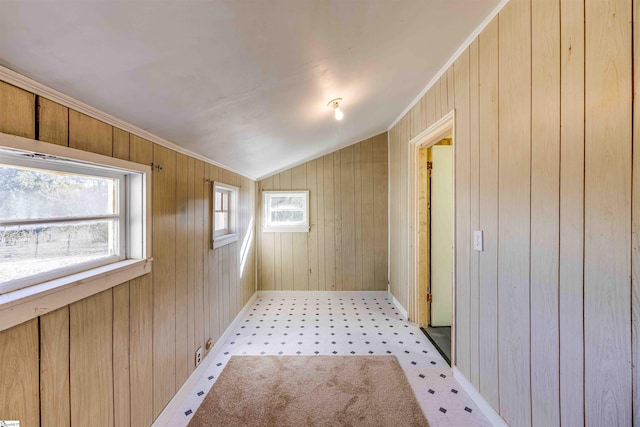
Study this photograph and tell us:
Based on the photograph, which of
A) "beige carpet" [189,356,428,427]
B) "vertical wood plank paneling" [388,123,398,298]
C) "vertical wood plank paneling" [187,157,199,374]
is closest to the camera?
"beige carpet" [189,356,428,427]

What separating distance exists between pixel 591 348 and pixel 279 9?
1.87 meters

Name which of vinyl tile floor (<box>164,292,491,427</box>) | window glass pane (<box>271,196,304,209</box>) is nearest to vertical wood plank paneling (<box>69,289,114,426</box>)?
vinyl tile floor (<box>164,292,491,427</box>)

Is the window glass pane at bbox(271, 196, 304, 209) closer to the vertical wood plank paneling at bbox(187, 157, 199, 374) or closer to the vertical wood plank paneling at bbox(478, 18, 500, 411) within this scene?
the vertical wood plank paneling at bbox(187, 157, 199, 374)

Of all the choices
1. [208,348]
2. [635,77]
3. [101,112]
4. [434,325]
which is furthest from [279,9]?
[434,325]

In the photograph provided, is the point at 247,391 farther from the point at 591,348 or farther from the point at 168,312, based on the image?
the point at 591,348

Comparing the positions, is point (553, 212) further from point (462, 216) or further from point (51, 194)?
point (51, 194)

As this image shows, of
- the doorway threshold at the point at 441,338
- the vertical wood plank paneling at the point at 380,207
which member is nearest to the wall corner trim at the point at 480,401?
the doorway threshold at the point at 441,338

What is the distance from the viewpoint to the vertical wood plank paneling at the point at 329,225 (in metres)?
3.83

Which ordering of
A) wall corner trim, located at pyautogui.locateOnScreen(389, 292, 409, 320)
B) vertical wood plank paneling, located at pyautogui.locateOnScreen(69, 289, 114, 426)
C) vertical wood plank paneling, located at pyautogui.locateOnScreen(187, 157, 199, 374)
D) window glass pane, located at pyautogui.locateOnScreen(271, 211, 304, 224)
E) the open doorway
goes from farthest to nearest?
window glass pane, located at pyautogui.locateOnScreen(271, 211, 304, 224), wall corner trim, located at pyautogui.locateOnScreen(389, 292, 409, 320), the open doorway, vertical wood plank paneling, located at pyautogui.locateOnScreen(187, 157, 199, 374), vertical wood plank paneling, located at pyautogui.locateOnScreen(69, 289, 114, 426)

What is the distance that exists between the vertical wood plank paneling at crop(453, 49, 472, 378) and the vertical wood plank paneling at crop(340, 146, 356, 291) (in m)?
2.02

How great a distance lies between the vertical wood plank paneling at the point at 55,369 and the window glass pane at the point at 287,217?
9.82ft

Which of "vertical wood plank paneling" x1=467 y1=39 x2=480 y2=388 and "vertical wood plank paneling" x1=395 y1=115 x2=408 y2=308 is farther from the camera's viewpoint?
"vertical wood plank paneling" x1=395 y1=115 x2=408 y2=308

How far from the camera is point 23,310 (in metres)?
0.78

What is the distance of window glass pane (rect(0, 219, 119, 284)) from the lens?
81 centimetres
